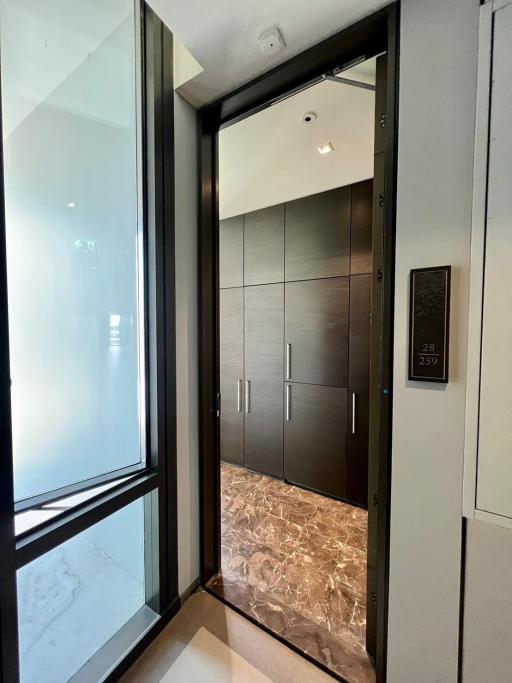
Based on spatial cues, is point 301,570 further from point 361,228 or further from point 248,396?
Result: point 361,228

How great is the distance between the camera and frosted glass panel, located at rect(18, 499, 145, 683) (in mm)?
1035

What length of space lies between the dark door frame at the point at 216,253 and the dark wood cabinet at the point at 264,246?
116 cm

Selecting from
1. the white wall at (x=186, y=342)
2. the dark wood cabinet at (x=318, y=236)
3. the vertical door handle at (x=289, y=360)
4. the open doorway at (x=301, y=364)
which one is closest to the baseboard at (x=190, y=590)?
the white wall at (x=186, y=342)

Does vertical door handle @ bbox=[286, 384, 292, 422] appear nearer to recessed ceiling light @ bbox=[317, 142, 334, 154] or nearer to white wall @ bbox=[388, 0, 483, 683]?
white wall @ bbox=[388, 0, 483, 683]

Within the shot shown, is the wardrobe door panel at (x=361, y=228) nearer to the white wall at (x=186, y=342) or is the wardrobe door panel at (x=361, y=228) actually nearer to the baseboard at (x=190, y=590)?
the white wall at (x=186, y=342)

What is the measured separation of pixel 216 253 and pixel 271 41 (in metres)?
0.95

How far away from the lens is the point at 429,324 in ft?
3.29

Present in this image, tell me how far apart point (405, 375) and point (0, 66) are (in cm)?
172

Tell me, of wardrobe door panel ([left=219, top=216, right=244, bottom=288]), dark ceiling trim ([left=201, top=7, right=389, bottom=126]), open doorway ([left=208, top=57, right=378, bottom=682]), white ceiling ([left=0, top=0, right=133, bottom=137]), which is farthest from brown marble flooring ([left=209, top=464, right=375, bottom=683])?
dark ceiling trim ([left=201, top=7, right=389, bottom=126])

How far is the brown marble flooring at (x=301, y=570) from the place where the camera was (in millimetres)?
1373

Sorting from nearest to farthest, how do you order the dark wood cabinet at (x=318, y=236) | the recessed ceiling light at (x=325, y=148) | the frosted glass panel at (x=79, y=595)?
the frosted glass panel at (x=79, y=595) < the recessed ceiling light at (x=325, y=148) < the dark wood cabinet at (x=318, y=236)

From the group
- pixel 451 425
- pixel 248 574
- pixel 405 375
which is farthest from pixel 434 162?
pixel 248 574

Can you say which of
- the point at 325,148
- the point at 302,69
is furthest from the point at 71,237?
the point at 325,148

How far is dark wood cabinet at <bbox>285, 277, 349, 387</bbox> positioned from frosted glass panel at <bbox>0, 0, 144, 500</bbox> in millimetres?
1606
